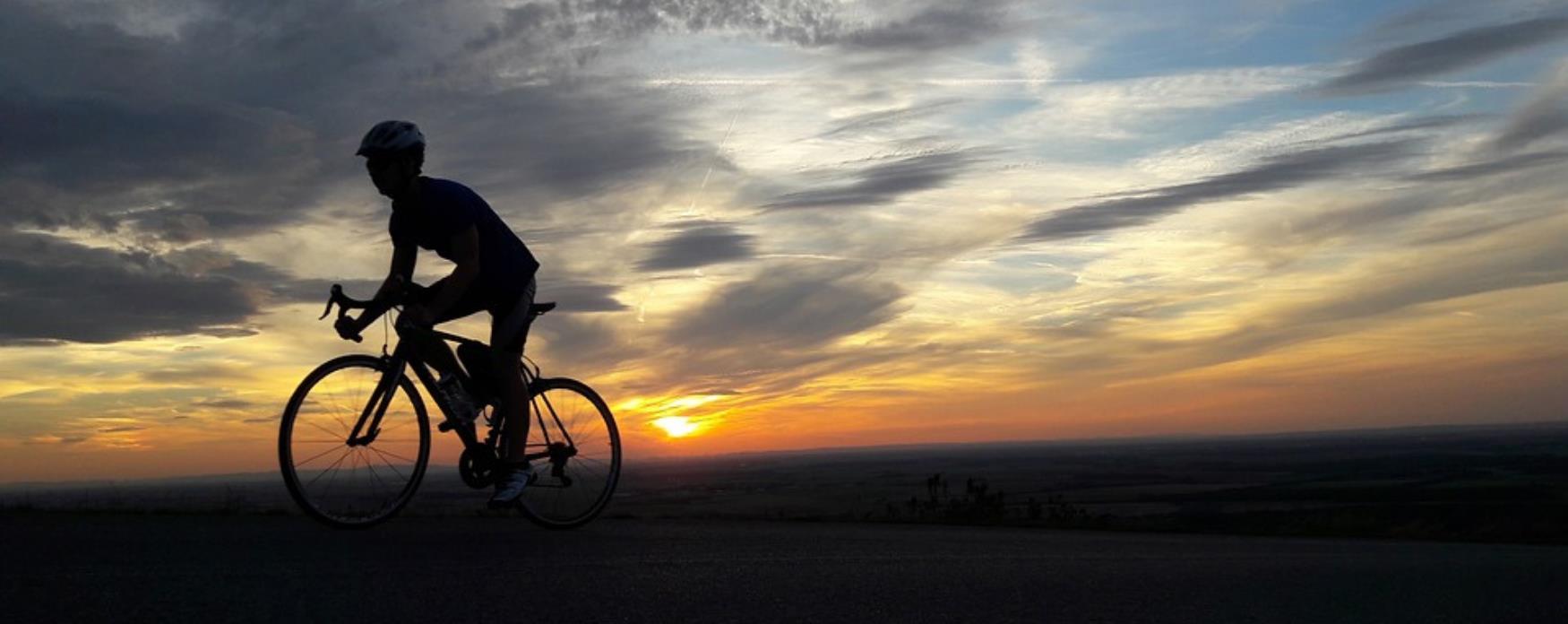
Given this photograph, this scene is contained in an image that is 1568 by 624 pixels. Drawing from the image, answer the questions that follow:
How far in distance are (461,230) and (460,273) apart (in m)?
0.25

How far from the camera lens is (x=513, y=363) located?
7.57 metres

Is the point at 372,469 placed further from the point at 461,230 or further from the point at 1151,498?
the point at 1151,498

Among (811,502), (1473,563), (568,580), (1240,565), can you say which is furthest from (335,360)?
(811,502)

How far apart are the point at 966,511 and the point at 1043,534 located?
129 inches

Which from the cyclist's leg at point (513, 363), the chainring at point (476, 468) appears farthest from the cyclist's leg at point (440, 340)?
the chainring at point (476, 468)

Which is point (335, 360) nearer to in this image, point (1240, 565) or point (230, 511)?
point (230, 511)

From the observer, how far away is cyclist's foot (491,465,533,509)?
7.32 meters

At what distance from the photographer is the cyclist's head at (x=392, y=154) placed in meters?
6.75

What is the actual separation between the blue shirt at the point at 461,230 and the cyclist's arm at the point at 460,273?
0.17ft

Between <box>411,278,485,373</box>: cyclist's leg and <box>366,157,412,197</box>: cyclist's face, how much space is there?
582 mm

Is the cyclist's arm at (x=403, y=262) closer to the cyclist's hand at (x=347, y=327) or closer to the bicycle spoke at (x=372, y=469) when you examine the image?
the cyclist's hand at (x=347, y=327)

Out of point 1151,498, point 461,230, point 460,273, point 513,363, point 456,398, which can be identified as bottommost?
point 1151,498

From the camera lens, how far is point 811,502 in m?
87.6

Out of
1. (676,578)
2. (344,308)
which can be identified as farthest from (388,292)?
(676,578)
